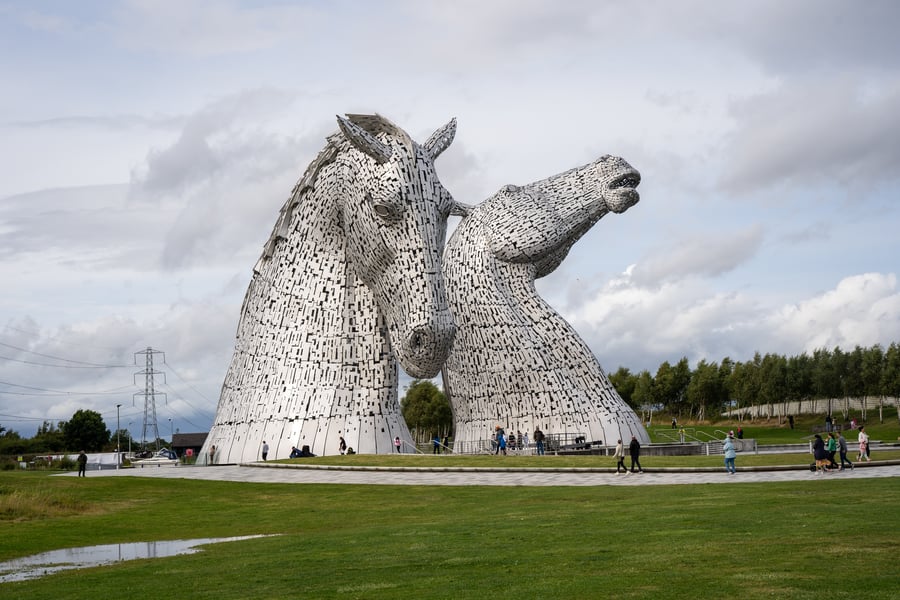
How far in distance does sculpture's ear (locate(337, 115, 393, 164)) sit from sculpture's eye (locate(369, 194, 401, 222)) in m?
0.78

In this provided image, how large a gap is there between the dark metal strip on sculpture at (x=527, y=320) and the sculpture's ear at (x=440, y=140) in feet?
41.3

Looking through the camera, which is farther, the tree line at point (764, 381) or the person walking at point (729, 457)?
the tree line at point (764, 381)

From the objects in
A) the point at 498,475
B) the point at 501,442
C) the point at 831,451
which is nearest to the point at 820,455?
the point at 831,451

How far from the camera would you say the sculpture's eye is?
16969mm

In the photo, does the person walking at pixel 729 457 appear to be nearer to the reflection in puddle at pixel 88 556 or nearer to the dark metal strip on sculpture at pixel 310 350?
the dark metal strip on sculpture at pixel 310 350

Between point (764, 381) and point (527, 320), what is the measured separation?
115 feet

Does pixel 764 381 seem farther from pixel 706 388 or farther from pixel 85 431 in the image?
pixel 85 431

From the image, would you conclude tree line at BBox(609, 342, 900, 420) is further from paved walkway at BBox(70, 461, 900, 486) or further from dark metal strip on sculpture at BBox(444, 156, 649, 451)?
paved walkway at BBox(70, 461, 900, 486)

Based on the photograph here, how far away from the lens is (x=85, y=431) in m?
69.6

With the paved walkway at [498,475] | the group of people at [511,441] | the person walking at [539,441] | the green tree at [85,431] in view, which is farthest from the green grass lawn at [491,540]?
the green tree at [85,431]

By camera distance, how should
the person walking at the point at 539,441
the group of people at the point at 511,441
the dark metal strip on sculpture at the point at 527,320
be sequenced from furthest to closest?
the dark metal strip on sculpture at the point at 527,320, the group of people at the point at 511,441, the person walking at the point at 539,441

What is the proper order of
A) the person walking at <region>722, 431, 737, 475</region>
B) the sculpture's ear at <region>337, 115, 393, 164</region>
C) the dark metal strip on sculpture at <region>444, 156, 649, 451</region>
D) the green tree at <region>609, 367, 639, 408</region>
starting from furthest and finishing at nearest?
the green tree at <region>609, 367, 639, 408</region> < the dark metal strip on sculpture at <region>444, 156, 649, 451</region> < the person walking at <region>722, 431, 737, 475</region> < the sculpture's ear at <region>337, 115, 393, 164</region>

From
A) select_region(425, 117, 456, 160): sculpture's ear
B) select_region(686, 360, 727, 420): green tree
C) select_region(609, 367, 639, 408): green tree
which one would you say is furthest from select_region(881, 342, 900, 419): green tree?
select_region(425, 117, 456, 160): sculpture's ear

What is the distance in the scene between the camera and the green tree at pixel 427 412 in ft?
202
